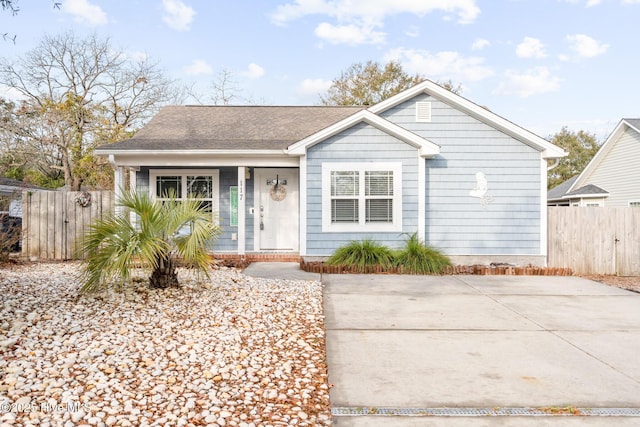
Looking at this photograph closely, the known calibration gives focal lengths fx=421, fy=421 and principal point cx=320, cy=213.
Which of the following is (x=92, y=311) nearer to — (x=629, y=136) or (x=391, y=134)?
(x=391, y=134)

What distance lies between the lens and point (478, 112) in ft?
31.3

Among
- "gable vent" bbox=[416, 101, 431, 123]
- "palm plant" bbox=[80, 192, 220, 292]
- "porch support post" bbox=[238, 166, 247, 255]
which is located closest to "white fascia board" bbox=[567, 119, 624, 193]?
"gable vent" bbox=[416, 101, 431, 123]

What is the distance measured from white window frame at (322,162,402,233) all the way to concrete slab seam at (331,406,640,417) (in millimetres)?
6573

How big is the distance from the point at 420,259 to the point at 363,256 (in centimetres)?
120

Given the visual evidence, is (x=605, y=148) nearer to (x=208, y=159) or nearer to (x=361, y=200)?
(x=361, y=200)

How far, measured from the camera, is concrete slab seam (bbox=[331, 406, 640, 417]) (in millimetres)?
2828

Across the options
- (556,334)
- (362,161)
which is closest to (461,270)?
(362,161)

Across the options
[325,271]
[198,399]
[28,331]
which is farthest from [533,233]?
[28,331]

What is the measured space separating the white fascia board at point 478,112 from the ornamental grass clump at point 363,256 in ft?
10.4

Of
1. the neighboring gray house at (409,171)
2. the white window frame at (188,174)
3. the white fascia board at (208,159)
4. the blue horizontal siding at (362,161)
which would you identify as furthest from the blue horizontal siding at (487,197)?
the white window frame at (188,174)

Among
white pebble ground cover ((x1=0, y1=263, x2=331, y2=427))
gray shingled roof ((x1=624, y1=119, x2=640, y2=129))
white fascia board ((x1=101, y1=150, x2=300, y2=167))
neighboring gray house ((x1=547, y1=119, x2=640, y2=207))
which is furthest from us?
neighboring gray house ((x1=547, y1=119, x2=640, y2=207))

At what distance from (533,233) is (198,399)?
8.90 meters

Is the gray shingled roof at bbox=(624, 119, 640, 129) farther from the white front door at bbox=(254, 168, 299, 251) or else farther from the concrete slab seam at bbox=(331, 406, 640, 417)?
the concrete slab seam at bbox=(331, 406, 640, 417)

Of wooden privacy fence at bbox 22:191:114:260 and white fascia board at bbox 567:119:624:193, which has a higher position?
white fascia board at bbox 567:119:624:193
